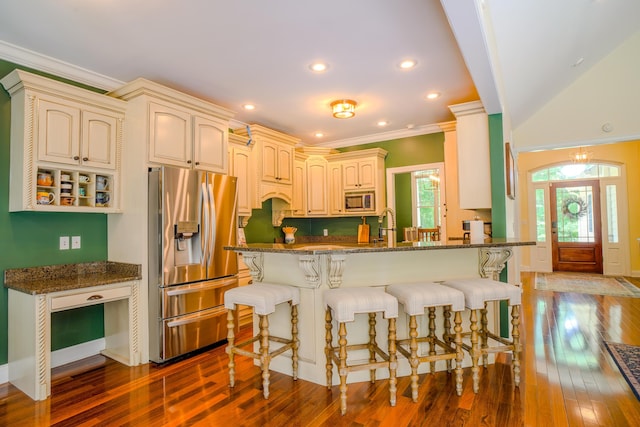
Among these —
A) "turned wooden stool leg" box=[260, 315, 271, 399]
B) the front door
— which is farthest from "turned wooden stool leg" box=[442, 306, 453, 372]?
the front door

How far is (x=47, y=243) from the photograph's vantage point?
2965 millimetres

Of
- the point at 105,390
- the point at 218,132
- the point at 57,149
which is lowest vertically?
the point at 105,390

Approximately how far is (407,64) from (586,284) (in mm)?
5782

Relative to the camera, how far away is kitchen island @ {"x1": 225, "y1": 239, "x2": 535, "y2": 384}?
8.26ft

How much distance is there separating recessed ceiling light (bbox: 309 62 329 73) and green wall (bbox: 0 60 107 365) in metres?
2.38

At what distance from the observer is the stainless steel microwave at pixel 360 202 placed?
5402mm

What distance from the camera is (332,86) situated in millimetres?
3625

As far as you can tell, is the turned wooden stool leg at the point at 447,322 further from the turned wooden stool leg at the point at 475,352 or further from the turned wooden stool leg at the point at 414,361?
the turned wooden stool leg at the point at 414,361

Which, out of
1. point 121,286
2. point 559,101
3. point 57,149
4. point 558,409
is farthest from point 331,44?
point 559,101

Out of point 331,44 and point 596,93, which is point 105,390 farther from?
point 596,93

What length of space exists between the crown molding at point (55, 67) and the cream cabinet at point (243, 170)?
4.51 ft

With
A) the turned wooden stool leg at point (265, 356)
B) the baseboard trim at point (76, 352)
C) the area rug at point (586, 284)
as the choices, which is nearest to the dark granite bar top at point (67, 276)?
the baseboard trim at point (76, 352)

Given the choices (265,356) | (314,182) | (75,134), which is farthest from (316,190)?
(265,356)

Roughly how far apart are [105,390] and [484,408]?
2.67 metres
